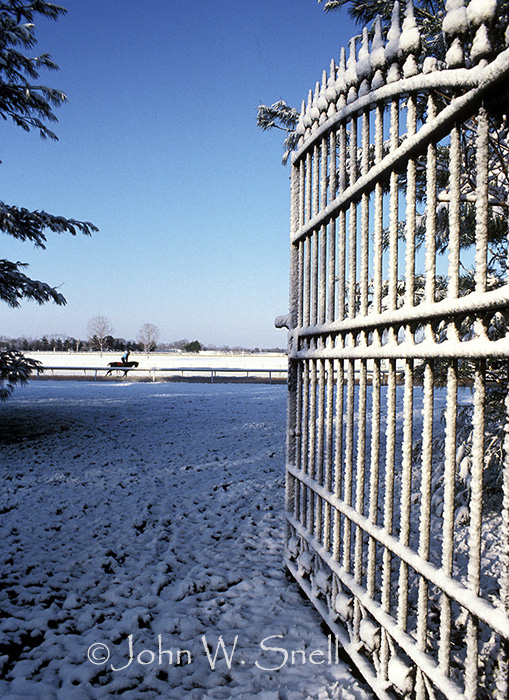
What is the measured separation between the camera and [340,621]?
2.45 meters

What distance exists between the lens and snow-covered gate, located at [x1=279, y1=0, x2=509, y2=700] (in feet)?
4.74

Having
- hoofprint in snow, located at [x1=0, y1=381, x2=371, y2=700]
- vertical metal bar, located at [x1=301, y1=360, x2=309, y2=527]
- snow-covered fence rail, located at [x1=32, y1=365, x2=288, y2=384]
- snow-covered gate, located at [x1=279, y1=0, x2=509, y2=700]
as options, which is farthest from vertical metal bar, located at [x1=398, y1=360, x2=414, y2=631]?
snow-covered fence rail, located at [x1=32, y1=365, x2=288, y2=384]

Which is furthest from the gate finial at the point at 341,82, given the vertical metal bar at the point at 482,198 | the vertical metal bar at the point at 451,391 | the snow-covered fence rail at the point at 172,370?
the snow-covered fence rail at the point at 172,370

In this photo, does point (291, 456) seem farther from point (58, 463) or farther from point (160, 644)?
point (58, 463)

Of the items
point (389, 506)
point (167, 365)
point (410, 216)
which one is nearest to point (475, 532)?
point (389, 506)

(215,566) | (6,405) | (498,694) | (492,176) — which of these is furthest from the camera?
(6,405)

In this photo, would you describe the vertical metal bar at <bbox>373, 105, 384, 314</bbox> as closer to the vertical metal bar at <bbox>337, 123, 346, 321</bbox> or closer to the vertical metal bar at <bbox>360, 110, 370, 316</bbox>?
the vertical metal bar at <bbox>360, 110, 370, 316</bbox>

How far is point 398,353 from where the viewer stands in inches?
74.0

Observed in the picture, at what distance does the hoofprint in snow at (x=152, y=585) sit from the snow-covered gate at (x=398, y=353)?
37 centimetres

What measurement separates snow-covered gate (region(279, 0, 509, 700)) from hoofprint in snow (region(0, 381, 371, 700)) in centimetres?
37

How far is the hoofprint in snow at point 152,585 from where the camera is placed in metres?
2.17

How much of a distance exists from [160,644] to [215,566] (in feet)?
3.20

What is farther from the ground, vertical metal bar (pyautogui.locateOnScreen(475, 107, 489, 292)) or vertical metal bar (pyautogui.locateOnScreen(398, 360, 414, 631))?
vertical metal bar (pyautogui.locateOnScreen(475, 107, 489, 292))

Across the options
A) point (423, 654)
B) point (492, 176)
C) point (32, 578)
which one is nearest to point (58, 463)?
point (32, 578)
